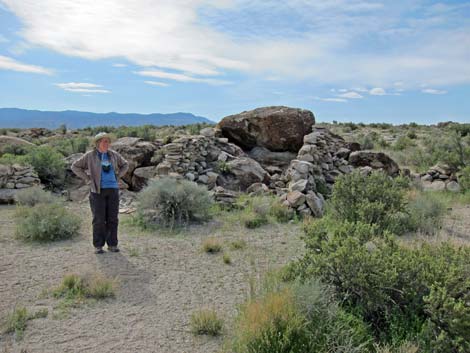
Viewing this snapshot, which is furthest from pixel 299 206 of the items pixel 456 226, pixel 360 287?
pixel 360 287

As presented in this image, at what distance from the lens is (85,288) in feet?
15.5

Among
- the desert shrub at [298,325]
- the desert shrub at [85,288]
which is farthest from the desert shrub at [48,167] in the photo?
the desert shrub at [298,325]

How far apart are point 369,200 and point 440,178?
6.27 m

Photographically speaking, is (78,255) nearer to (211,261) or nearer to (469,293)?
(211,261)

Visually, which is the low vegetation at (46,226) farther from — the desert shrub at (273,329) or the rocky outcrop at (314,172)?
the desert shrub at (273,329)

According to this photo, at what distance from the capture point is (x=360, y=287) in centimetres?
369

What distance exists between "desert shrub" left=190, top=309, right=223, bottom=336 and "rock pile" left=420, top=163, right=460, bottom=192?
31.6ft

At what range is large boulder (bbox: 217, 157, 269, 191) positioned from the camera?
432 inches

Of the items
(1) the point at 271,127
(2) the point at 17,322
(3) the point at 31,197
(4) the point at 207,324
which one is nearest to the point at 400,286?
(4) the point at 207,324

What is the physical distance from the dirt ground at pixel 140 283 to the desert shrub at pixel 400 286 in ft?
2.99

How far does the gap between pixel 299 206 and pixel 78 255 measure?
4.56 meters

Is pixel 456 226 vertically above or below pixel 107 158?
below

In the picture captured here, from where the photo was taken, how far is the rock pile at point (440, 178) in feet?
37.7

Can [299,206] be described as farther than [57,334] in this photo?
Yes
